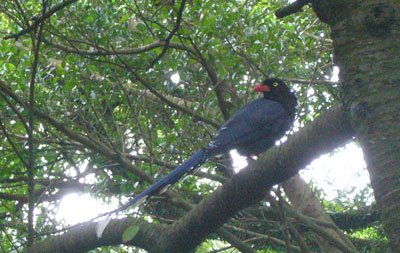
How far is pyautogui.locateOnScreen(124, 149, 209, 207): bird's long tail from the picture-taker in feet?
13.1

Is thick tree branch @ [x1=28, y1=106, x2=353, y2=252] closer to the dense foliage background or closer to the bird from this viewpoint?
the bird

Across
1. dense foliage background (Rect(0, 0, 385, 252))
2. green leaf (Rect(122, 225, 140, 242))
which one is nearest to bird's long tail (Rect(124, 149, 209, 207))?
green leaf (Rect(122, 225, 140, 242))

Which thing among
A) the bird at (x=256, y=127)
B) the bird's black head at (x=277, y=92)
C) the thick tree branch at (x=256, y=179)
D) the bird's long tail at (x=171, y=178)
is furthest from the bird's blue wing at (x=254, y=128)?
the thick tree branch at (x=256, y=179)

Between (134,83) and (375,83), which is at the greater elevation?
(134,83)

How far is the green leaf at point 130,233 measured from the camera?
157 inches

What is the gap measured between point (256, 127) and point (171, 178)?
1.36 m

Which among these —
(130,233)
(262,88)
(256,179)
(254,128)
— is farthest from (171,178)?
(262,88)

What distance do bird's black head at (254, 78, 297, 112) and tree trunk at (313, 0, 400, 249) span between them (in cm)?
305

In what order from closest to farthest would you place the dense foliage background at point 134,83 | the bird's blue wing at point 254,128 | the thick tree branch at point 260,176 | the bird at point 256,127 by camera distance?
the thick tree branch at point 260,176, the bird at point 256,127, the bird's blue wing at point 254,128, the dense foliage background at point 134,83

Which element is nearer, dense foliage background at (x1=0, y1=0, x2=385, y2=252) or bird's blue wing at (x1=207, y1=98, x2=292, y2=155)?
bird's blue wing at (x1=207, y1=98, x2=292, y2=155)

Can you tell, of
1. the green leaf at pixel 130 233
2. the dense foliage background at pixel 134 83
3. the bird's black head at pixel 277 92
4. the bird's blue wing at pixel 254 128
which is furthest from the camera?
the bird's black head at pixel 277 92

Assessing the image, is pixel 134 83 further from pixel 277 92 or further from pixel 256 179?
pixel 256 179

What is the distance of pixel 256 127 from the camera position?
17.5 ft

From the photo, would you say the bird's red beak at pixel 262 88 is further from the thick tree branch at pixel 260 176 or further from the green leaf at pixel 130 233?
the green leaf at pixel 130 233
